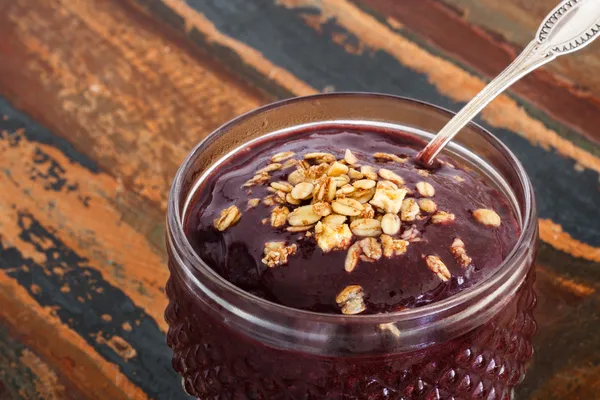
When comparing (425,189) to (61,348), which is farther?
(61,348)

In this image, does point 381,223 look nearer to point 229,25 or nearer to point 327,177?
point 327,177

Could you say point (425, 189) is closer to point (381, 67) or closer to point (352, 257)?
point (352, 257)

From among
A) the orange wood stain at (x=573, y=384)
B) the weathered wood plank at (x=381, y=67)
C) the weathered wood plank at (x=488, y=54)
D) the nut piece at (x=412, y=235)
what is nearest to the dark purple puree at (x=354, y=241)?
the nut piece at (x=412, y=235)

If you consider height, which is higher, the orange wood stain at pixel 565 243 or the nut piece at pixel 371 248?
the nut piece at pixel 371 248

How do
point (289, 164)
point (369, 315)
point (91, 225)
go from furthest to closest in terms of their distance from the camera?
point (91, 225) < point (289, 164) < point (369, 315)

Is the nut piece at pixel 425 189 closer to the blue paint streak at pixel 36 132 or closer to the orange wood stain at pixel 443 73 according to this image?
the orange wood stain at pixel 443 73

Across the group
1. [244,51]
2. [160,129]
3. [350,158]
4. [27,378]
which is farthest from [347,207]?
[244,51]

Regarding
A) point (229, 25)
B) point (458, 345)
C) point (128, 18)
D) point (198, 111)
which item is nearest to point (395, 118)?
point (458, 345)
